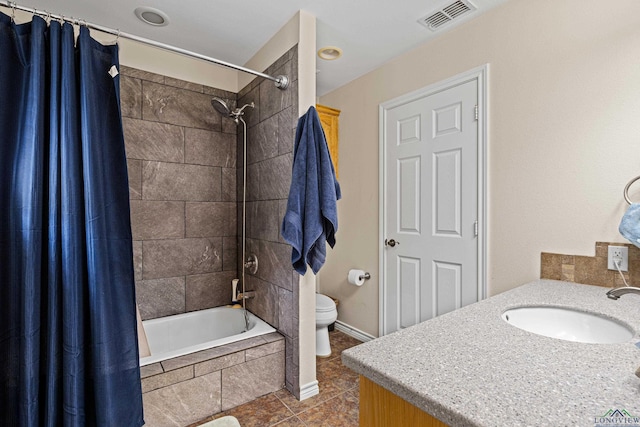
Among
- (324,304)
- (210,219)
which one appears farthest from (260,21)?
(324,304)

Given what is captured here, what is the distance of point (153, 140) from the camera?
2354 millimetres

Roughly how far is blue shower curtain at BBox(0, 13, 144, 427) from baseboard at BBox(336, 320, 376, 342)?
73.5 inches

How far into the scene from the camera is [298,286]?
1.95m

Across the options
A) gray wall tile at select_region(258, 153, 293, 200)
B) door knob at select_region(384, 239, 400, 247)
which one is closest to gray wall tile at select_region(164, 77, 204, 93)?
gray wall tile at select_region(258, 153, 293, 200)

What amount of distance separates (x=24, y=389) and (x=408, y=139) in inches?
97.0

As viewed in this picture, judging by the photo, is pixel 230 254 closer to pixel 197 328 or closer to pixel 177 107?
pixel 197 328

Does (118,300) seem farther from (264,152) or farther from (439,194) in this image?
(439,194)

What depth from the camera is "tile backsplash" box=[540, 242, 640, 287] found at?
138 cm

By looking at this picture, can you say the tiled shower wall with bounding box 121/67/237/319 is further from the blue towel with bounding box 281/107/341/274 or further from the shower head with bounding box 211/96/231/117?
the blue towel with bounding box 281/107/341/274

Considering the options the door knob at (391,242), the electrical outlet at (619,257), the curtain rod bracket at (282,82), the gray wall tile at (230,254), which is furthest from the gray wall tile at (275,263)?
the electrical outlet at (619,257)

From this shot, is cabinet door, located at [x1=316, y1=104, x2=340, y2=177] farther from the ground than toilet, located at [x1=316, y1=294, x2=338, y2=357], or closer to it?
farther from the ground

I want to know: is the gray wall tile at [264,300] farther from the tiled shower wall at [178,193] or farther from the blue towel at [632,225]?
the blue towel at [632,225]

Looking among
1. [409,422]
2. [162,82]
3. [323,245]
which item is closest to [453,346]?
[409,422]

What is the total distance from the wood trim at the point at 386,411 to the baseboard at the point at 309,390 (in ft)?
4.38
